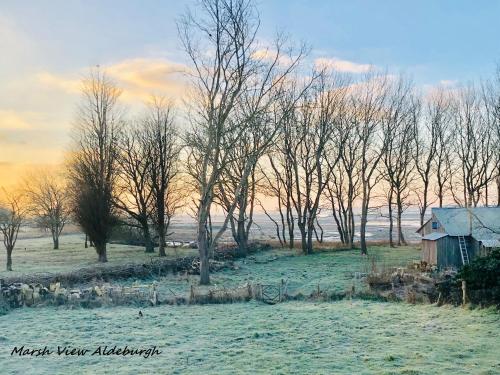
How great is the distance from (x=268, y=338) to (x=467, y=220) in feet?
71.6

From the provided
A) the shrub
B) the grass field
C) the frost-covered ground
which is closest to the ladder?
the shrub

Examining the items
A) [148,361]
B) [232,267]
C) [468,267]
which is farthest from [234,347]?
[232,267]

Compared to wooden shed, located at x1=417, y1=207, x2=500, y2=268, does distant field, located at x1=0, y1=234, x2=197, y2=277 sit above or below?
below

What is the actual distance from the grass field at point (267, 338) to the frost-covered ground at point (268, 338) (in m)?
0.02

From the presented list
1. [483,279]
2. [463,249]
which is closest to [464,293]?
[483,279]

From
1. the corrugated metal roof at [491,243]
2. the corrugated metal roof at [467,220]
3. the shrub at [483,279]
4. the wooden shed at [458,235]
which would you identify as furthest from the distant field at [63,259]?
the corrugated metal roof at [491,243]

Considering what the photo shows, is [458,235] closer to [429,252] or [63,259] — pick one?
[429,252]

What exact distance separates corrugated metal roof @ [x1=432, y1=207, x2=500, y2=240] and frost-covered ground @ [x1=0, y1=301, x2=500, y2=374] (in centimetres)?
1424

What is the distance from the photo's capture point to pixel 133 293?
1864 cm

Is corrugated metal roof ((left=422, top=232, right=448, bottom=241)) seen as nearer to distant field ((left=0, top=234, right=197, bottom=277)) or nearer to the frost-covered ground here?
the frost-covered ground

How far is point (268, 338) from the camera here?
12281 mm

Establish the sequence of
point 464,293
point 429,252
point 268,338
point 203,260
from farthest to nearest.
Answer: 1. point 429,252
2. point 203,260
3. point 464,293
4. point 268,338

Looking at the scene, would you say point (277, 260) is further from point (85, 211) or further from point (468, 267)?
point (468, 267)

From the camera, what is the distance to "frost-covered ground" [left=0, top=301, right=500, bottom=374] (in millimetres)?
9828
